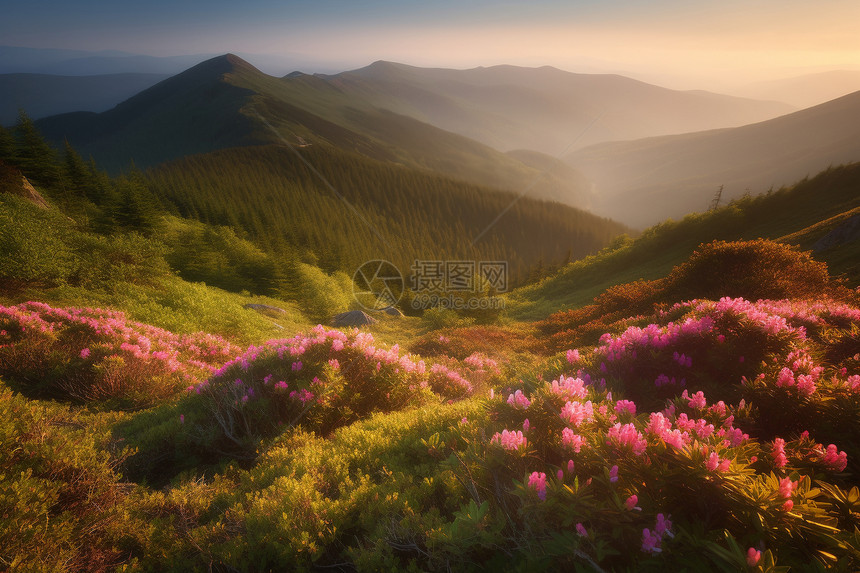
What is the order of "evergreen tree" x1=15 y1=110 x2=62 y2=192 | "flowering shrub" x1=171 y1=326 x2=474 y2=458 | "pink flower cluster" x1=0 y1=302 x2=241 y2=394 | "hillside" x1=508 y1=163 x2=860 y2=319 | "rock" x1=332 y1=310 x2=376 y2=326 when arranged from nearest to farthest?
"flowering shrub" x1=171 y1=326 x2=474 y2=458 < "pink flower cluster" x1=0 y1=302 x2=241 y2=394 < "rock" x1=332 y1=310 x2=376 y2=326 < "evergreen tree" x1=15 y1=110 x2=62 y2=192 < "hillside" x1=508 y1=163 x2=860 y2=319

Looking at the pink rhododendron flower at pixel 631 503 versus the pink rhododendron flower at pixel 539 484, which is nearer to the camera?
the pink rhododendron flower at pixel 631 503

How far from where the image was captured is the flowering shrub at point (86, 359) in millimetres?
6344

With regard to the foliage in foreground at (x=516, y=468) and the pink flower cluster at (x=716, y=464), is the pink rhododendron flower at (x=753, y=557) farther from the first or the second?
the pink flower cluster at (x=716, y=464)

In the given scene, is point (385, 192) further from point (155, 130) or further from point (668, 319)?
point (155, 130)

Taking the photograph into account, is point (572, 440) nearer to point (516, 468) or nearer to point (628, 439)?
point (628, 439)

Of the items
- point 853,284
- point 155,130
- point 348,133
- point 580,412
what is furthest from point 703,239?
point 155,130

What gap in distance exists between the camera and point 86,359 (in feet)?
21.8

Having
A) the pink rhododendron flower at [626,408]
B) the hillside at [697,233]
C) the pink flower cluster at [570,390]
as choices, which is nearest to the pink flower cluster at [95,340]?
the pink flower cluster at [570,390]

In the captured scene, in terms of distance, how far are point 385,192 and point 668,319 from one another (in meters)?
126

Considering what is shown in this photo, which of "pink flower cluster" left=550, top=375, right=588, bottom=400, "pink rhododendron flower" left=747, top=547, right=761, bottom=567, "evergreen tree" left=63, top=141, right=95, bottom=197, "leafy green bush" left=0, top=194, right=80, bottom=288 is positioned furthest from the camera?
"evergreen tree" left=63, top=141, right=95, bottom=197

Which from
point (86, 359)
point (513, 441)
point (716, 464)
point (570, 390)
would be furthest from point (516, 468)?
point (86, 359)

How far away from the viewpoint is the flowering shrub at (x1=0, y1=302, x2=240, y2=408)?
6.34m

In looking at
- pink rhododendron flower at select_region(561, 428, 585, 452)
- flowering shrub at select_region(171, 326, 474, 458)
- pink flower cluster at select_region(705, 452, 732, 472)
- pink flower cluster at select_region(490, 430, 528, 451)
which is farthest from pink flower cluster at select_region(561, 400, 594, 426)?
flowering shrub at select_region(171, 326, 474, 458)

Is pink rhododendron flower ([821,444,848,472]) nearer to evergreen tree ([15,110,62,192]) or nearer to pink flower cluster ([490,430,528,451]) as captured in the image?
pink flower cluster ([490,430,528,451])
